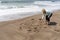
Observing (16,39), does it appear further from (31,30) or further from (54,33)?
(54,33)

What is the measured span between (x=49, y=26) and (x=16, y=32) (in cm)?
162

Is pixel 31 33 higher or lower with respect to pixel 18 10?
higher

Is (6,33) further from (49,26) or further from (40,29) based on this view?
(49,26)

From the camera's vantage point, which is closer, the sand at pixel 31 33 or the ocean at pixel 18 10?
the sand at pixel 31 33

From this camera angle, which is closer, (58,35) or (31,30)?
(58,35)

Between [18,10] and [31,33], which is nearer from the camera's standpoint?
[31,33]

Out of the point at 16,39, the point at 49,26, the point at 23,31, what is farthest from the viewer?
the point at 49,26

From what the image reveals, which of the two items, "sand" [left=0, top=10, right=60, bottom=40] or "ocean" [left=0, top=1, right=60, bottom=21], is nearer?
"sand" [left=0, top=10, right=60, bottom=40]

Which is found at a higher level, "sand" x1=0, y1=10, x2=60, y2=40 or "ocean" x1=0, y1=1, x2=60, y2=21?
"sand" x1=0, y1=10, x2=60, y2=40

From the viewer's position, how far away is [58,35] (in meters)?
5.71

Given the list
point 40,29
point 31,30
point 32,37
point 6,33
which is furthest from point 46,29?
point 6,33

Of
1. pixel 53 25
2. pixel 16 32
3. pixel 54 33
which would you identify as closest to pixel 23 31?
pixel 16 32

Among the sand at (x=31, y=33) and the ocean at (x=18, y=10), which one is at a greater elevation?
the sand at (x=31, y=33)

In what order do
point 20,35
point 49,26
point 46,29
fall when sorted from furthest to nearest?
point 49,26
point 46,29
point 20,35
